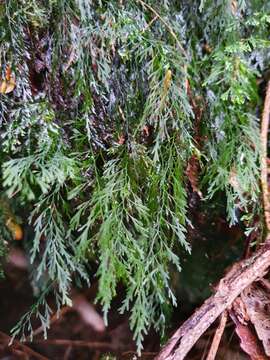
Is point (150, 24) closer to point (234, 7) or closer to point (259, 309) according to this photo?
point (234, 7)

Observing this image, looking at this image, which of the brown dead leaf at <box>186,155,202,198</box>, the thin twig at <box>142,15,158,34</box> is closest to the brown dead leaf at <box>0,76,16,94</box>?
the thin twig at <box>142,15,158,34</box>

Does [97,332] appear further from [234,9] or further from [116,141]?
[234,9]

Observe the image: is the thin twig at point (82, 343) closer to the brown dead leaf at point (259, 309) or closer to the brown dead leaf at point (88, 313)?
the brown dead leaf at point (88, 313)

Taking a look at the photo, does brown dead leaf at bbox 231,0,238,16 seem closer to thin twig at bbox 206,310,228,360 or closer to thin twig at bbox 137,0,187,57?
thin twig at bbox 137,0,187,57

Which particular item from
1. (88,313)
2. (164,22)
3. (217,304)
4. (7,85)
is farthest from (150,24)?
(88,313)

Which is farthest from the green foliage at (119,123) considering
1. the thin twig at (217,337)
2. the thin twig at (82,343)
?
the thin twig at (82,343)

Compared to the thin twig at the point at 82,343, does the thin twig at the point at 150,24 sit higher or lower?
higher
